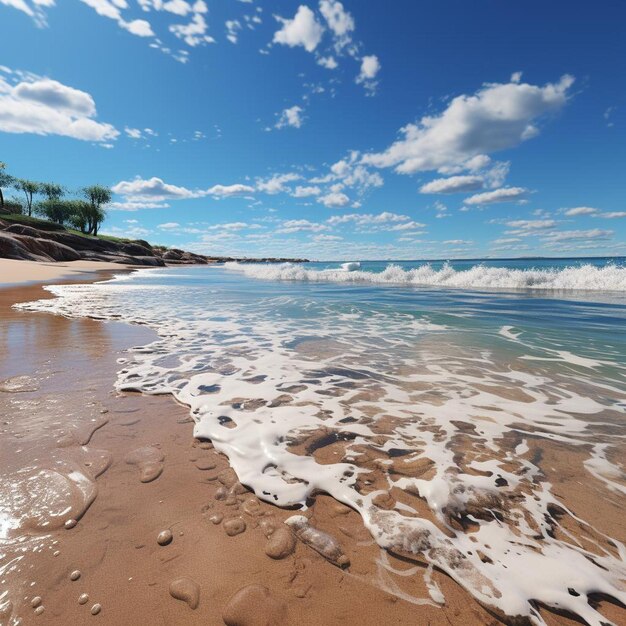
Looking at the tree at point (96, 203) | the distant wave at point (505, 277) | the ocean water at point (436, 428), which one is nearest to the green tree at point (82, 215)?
the tree at point (96, 203)

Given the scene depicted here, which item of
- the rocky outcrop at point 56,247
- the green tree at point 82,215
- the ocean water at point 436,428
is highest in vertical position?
the green tree at point 82,215

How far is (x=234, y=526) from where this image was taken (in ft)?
5.79

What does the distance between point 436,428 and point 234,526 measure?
1.95 meters

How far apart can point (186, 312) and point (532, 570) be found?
8.98 meters

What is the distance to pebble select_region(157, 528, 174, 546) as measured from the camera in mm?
1637

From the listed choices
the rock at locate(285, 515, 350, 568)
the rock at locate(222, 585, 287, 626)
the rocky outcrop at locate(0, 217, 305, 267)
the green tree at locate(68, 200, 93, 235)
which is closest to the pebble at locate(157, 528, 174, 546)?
the rock at locate(222, 585, 287, 626)

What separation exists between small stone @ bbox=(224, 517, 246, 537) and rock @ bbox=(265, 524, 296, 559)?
0.18m

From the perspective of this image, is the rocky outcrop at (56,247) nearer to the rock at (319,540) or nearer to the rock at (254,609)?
the rock at (319,540)

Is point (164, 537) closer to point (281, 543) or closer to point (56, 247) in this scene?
point (281, 543)

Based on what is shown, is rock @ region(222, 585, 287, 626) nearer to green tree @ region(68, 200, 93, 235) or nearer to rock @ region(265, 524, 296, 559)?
rock @ region(265, 524, 296, 559)

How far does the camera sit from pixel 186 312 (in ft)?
29.7

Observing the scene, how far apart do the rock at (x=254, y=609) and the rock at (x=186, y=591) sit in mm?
147

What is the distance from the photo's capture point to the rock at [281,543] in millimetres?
1603

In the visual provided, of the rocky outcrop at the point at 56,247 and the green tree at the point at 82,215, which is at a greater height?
the green tree at the point at 82,215
